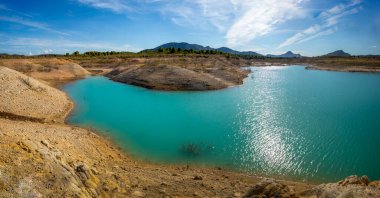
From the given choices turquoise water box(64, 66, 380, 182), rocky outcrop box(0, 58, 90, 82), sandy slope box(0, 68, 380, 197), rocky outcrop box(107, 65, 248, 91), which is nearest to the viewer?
sandy slope box(0, 68, 380, 197)

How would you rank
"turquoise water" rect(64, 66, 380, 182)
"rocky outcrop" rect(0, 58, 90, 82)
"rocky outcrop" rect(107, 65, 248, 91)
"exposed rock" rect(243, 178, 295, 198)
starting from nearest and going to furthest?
"exposed rock" rect(243, 178, 295, 198) < "turquoise water" rect(64, 66, 380, 182) < "rocky outcrop" rect(107, 65, 248, 91) < "rocky outcrop" rect(0, 58, 90, 82)

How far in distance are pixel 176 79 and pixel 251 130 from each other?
115 ft

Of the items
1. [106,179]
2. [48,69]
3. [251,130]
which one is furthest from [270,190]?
[48,69]

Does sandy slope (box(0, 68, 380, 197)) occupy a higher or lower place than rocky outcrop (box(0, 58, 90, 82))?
lower

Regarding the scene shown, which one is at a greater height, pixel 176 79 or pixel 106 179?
pixel 176 79

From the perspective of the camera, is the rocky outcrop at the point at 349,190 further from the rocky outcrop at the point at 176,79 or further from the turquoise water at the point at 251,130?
the rocky outcrop at the point at 176,79

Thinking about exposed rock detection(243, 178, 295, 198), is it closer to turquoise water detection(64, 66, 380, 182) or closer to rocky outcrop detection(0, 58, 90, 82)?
turquoise water detection(64, 66, 380, 182)

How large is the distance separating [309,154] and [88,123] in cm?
2544

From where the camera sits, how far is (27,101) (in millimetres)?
34125

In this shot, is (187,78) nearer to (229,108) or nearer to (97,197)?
(229,108)

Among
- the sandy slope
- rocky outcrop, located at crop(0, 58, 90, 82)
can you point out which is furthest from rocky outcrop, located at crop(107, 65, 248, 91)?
the sandy slope

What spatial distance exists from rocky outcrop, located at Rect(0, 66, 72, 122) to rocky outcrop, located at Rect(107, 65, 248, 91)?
2519cm

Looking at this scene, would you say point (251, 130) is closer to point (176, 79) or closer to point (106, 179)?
point (106, 179)

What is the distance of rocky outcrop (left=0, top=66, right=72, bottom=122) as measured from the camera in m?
30.3
